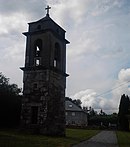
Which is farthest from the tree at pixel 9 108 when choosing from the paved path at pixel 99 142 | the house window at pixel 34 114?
the paved path at pixel 99 142

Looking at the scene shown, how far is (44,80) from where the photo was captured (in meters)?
26.3

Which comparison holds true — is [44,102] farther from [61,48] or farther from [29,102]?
[61,48]

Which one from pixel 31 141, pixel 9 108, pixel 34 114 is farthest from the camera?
pixel 9 108

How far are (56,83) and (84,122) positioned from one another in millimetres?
54741

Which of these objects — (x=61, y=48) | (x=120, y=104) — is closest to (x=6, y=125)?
(x=61, y=48)

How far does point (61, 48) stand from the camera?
97.8 ft

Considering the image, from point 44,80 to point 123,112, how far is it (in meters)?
39.2

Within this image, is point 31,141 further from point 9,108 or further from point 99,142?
point 9,108

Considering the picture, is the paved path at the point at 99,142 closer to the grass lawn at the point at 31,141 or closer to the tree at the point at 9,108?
the grass lawn at the point at 31,141

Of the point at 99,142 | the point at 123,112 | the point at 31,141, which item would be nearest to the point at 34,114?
the point at 99,142

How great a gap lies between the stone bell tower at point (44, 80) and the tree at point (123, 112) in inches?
1357

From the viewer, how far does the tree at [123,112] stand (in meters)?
59.8

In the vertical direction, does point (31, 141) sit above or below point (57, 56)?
below

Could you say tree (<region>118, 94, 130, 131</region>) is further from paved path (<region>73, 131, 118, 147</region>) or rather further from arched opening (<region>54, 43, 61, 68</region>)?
arched opening (<region>54, 43, 61, 68</region>)
